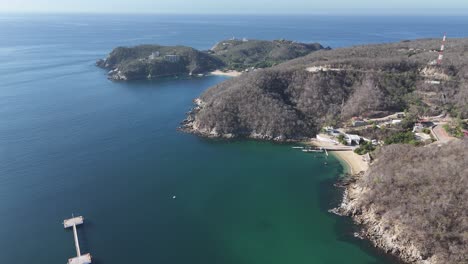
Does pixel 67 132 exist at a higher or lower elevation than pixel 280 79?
lower

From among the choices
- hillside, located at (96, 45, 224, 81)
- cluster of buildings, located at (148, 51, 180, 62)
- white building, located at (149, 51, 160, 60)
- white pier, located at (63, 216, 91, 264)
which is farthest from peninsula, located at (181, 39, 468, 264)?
white building, located at (149, 51, 160, 60)

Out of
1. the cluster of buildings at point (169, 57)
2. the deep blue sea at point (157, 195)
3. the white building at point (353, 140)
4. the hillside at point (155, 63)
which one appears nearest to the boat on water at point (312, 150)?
the deep blue sea at point (157, 195)

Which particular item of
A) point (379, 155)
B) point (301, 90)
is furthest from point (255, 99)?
point (379, 155)

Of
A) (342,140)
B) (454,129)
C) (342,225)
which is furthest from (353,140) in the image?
(342,225)

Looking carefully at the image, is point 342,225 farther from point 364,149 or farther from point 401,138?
point 401,138

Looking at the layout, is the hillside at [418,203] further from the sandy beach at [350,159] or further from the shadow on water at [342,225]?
the sandy beach at [350,159]

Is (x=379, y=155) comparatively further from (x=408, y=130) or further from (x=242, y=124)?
(x=242, y=124)

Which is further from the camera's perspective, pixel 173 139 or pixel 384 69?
pixel 384 69

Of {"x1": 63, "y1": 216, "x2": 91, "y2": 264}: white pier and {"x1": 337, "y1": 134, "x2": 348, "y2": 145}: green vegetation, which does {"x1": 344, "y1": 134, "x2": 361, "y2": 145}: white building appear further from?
{"x1": 63, "y1": 216, "x2": 91, "y2": 264}: white pier
